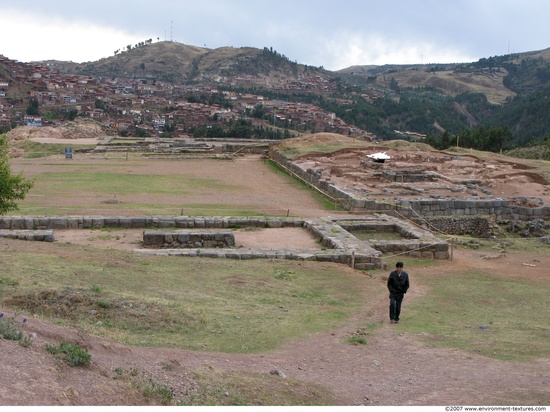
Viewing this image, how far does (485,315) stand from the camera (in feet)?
37.8

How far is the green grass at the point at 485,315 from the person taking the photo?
29.6ft

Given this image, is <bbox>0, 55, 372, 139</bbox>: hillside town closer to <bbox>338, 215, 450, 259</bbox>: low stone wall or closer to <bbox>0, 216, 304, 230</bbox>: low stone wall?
<bbox>338, 215, 450, 259</bbox>: low stone wall

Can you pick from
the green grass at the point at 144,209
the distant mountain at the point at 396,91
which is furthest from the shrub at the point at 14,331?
the distant mountain at the point at 396,91

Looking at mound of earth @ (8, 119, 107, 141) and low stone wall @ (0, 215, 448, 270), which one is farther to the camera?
mound of earth @ (8, 119, 107, 141)

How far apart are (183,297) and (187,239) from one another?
254 inches

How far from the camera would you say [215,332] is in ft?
28.5

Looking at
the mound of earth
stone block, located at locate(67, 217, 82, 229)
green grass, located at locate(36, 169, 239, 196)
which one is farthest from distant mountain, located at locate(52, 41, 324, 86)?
stone block, located at locate(67, 217, 82, 229)

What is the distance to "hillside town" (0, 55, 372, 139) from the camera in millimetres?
80250

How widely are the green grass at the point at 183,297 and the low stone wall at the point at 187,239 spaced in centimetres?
218

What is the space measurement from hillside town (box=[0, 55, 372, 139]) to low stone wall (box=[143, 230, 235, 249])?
57.5 meters

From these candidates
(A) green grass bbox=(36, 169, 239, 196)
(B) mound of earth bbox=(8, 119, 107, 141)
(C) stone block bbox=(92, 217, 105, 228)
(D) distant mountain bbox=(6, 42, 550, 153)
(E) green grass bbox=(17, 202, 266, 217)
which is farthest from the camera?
(D) distant mountain bbox=(6, 42, 550, 153)

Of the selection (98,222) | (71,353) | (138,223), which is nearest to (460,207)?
(138,223)

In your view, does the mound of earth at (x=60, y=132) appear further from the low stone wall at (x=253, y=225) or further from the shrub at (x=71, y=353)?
the shrub at (x=71, y=353)

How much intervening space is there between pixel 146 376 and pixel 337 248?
36.7ft
